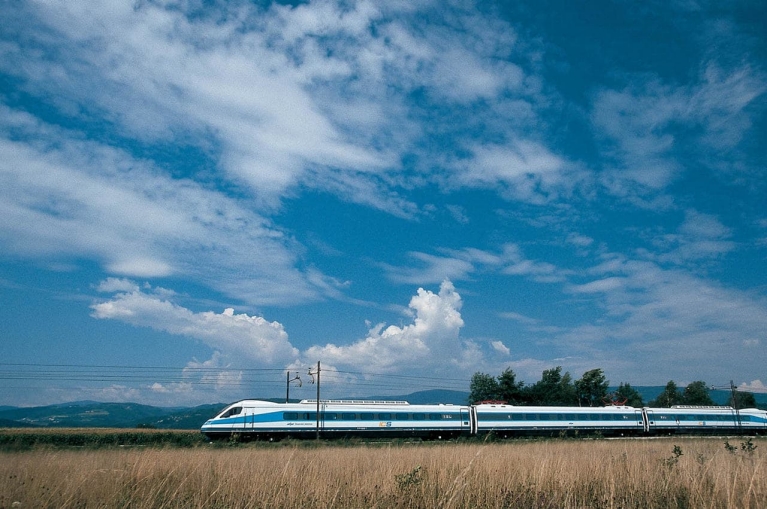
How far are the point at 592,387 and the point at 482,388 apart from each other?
23.3m

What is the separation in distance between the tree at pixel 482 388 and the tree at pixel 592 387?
19.9m

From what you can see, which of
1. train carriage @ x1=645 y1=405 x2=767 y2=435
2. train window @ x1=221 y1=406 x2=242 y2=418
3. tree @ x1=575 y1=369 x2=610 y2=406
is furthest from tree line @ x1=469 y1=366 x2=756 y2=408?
train window @ x1=221 y1=406 x2=242 y2=418

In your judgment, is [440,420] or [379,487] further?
[440,420]

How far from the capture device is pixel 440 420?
42.0 meters

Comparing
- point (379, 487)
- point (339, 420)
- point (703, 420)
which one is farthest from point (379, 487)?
point (703, 420)

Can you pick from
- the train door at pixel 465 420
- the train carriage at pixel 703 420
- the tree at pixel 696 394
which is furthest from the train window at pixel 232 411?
the tree at pixel 696 394

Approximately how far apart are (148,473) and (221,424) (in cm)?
3089

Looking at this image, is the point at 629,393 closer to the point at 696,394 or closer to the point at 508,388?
the point at 696,394

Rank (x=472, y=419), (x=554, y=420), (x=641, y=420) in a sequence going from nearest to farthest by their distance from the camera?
(x=472, y=419) < (x=554, y=420) < (x=641, y=420)

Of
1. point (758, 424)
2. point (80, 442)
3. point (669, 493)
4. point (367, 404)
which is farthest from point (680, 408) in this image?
point (80, 442)

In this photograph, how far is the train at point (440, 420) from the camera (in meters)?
37.5

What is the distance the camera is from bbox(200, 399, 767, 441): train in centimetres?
3753

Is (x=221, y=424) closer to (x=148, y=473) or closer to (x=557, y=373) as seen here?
(x=148, y=473)

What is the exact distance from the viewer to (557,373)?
100125 mm
